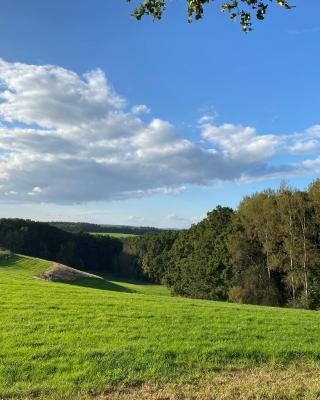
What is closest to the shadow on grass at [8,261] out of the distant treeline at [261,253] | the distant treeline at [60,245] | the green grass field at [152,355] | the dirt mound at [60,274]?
the dirt mound at [60,274]

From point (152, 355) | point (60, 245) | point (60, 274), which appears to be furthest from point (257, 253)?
point (60, 245)

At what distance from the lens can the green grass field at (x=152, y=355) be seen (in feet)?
27.0

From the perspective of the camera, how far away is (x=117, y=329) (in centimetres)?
1305

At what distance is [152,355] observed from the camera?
1028cm

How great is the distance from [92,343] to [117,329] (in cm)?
185

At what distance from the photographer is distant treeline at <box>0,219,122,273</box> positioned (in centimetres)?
10969

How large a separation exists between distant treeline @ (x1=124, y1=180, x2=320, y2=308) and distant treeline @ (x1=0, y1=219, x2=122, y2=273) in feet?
175

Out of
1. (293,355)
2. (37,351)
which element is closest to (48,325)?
(37,351)

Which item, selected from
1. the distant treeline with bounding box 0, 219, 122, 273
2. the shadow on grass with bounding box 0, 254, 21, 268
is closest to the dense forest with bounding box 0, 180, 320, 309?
the shadow on grass with bounding box 0, 254, 21, 268

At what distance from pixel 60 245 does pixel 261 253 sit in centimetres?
7565

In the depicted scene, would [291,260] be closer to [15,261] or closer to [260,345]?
[15,261]

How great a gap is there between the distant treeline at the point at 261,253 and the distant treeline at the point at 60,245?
175 ft

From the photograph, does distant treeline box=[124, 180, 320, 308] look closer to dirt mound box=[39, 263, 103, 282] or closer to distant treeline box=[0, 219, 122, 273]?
dirt mound box=[39, 263, 103, 282]

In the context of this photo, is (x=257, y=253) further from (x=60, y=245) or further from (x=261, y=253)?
(x=60, y=245)
